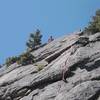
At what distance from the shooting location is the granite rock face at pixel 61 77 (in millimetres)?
27438

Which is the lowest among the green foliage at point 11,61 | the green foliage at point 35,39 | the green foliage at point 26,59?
the green foliage at point 26,59

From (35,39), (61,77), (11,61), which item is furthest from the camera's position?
(35,39)

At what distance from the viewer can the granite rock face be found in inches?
1080

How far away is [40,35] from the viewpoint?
61344mm

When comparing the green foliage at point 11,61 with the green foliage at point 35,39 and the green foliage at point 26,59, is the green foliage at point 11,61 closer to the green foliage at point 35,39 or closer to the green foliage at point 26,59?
the green foliage at point 26,59

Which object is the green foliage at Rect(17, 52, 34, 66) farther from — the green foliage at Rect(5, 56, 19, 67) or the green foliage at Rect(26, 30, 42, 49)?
the green foliage at Rect(26, 30, 42, 49)

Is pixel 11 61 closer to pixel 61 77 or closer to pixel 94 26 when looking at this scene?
pixel 94 26

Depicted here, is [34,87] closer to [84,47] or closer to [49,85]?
[49,85]

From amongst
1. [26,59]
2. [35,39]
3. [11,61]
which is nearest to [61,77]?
[26,59]

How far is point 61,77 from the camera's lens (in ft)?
98.9

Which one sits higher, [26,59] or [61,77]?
[26,59]

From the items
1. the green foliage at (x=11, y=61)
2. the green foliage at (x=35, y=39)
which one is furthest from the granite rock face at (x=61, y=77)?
the green foliage at (x=35, y=39)

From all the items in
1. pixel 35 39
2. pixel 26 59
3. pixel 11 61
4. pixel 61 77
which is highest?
pixel 35 39

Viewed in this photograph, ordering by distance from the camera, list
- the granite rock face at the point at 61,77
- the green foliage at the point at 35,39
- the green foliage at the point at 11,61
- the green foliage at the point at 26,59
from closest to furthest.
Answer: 1. the granite rock face at the point at 61,77
2. the green foliage at the point at 26,59
3. the green foliage at the point at 11,61
4. the green foliage at the point at 35,39
